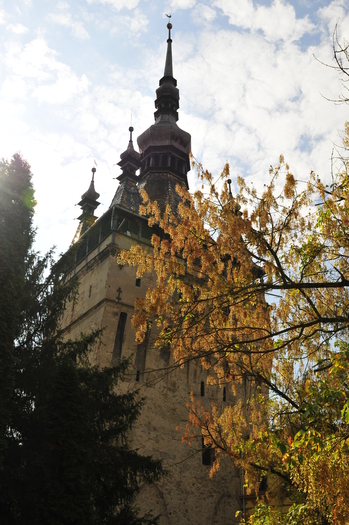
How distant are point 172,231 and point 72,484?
483 cm

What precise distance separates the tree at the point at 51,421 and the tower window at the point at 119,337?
5.20 metres

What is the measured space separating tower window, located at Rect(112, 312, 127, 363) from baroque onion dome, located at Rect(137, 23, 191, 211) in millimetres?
9805

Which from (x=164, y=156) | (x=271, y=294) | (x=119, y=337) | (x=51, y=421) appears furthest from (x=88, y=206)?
(x=271, y=294)

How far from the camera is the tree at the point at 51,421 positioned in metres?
9.10

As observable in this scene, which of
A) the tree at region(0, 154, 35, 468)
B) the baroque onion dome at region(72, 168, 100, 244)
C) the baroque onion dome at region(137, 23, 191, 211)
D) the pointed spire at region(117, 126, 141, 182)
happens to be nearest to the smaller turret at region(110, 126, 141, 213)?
the pointed spire at region(117, 126, 141, 182)

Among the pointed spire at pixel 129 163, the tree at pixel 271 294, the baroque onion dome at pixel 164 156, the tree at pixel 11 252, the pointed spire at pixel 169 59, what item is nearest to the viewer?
the tree at pixel 271 294

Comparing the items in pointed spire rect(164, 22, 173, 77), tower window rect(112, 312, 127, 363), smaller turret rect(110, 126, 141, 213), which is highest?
pointed spire rect(164, 22, 173, 77)

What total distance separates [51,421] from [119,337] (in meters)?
10.6

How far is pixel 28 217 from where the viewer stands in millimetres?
12656

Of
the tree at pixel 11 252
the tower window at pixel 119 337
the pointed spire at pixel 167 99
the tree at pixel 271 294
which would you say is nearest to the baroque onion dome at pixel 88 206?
the pointed spire at pixel 167 99

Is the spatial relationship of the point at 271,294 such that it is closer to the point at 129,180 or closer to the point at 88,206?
the point at 129,180

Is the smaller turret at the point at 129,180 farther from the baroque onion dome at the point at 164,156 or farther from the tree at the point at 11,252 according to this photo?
the tree at the point at 11,252

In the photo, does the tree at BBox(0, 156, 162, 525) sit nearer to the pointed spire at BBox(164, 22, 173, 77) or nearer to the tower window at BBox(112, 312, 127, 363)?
the tower window at BBox(112, 312, 127, 363)

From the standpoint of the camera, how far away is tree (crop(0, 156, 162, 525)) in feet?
29.9
